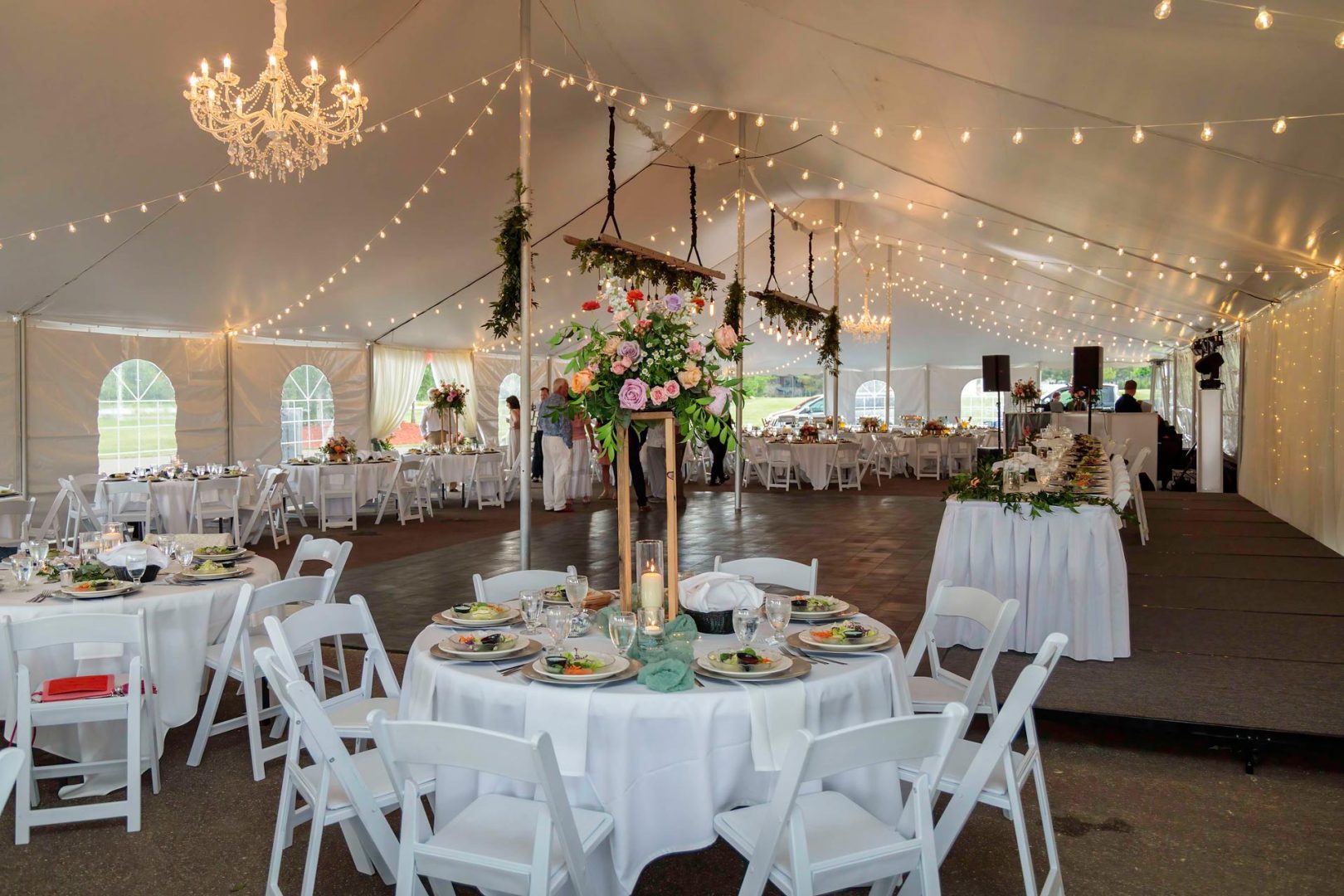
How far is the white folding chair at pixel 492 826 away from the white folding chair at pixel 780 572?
5.09 feet

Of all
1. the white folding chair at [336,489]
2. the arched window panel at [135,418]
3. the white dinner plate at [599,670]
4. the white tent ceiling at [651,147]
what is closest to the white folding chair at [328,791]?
the white dinner plate at [599,670]

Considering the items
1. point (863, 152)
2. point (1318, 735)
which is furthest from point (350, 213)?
point (1318, 735)

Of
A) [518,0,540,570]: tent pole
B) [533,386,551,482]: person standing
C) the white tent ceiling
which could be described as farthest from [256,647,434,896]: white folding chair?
[533,386,551,482]: person standing

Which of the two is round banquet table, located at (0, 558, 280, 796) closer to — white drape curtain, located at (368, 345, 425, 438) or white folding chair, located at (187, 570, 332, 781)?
white folding chair, located at (187, 570, 332, 781)

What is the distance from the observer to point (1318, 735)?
3.52 m

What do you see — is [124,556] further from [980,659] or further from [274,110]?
[980,659]

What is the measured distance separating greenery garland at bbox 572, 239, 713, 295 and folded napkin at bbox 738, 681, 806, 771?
631cm

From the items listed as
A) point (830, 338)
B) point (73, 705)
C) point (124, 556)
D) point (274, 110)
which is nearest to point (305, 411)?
point (830, 338)

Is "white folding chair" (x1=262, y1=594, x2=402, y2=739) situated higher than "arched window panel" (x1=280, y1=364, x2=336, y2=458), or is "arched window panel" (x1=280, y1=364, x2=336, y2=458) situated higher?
"arched window panel" (x1=280, y1=364, x2=336, y2=458)

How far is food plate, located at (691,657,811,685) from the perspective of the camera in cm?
238

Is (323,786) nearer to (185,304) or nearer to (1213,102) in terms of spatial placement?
(1213,102)

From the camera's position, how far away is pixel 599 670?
243 cm

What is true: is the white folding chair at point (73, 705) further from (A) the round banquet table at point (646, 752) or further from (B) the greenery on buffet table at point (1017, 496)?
(B) the greenery on buffet table at point (1017, 496)

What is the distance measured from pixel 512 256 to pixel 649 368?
4152 mm
